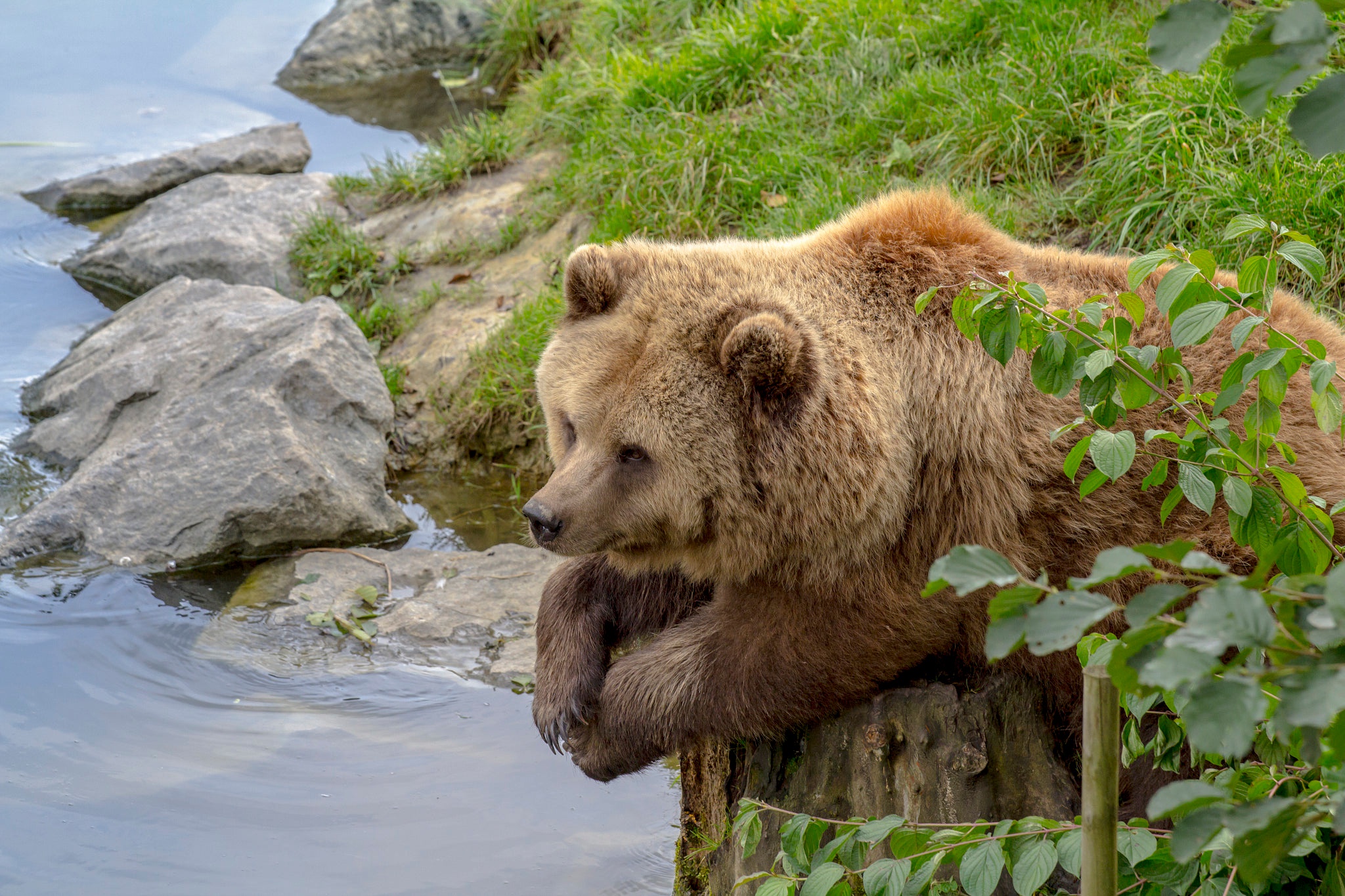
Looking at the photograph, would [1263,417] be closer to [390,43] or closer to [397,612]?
[397,612]

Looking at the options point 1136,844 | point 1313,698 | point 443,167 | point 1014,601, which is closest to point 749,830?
point 1136,844

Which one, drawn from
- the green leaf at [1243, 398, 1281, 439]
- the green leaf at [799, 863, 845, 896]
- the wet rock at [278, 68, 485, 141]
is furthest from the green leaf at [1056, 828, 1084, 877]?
the wet rock at [278, 68, 485, 141]

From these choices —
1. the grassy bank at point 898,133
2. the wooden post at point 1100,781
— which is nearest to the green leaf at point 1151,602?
the wooden post at point 1100,781

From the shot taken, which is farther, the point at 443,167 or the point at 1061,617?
the point at 443,167

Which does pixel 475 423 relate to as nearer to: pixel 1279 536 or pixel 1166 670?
pixel 1279 536

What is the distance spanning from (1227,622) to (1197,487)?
1004 mm

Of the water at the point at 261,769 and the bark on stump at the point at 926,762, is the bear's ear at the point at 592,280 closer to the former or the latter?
the bark on stump at the point at 926,762

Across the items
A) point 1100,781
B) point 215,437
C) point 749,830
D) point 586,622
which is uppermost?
point 1100,781

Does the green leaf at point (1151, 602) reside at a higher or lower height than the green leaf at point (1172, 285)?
higher

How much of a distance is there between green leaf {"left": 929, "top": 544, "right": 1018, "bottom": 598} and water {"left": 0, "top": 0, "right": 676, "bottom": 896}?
3586 millimetres

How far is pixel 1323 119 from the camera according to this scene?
49.4 inches

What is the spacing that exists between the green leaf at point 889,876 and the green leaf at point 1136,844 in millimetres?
393

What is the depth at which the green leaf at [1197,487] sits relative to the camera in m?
2.13

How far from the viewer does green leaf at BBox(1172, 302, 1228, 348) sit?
208 cm
